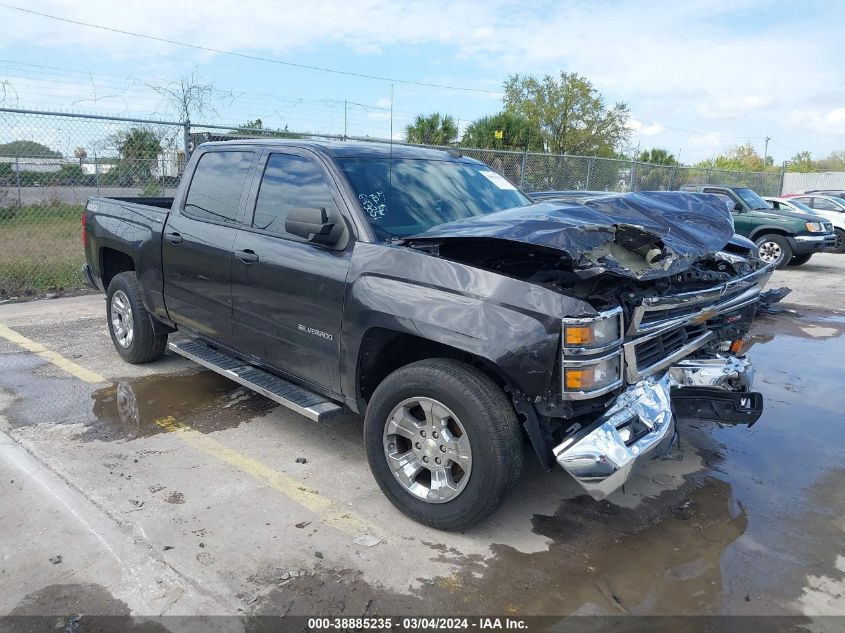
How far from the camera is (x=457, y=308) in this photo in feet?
10.5

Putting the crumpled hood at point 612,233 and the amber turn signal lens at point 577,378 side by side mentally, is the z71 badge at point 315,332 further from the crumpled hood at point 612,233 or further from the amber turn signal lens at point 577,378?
the amber turn signal lens at point 577,378

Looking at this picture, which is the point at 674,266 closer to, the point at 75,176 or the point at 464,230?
the point at 464,230

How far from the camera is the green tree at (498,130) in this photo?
25688 millimetres

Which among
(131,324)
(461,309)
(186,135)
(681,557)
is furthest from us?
(186,135)

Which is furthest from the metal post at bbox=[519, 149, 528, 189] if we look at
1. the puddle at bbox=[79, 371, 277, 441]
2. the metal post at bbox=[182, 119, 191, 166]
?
the puddle at bbox=[79, 371, 277, 441]

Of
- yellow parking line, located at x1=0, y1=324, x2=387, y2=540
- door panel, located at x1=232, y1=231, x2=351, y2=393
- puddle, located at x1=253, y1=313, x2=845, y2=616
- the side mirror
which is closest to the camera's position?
puddle, located at x1=253, y1=313, x2=845, y2=616

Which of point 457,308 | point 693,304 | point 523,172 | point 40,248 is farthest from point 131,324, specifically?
point 523,172

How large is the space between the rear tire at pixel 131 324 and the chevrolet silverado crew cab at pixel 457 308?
81cm

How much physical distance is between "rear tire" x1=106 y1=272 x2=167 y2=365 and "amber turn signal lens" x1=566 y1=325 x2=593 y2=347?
13.2ft

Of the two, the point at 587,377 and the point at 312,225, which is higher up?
the point at 312,225

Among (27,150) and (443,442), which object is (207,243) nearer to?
(443,442)

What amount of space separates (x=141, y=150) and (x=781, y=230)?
12369mm

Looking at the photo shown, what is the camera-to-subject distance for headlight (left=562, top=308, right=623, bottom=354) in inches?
115

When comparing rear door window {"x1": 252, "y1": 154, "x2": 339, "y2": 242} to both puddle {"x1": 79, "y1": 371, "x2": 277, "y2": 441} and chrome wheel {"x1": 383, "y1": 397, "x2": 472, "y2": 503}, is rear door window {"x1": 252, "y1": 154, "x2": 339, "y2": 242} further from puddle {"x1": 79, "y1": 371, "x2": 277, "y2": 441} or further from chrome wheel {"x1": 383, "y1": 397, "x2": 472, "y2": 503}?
puddle {"x1": 79, "y1": 371, "x2": 277, "y2": 441}
